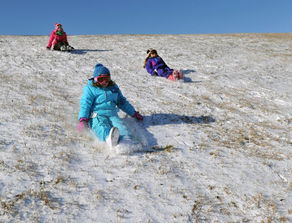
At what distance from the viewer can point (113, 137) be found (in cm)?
500

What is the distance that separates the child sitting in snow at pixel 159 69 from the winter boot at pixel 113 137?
232 inches

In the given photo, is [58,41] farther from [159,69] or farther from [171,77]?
[171,77]

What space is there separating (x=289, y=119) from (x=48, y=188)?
5.84m

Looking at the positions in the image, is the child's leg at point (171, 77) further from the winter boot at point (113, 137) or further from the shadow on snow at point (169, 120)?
the winter boot at point (113, 137)

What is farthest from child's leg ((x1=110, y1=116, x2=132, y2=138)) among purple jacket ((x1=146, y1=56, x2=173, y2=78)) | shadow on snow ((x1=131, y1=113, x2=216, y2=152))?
purple jacket ((x1=146, y1=56, x2=173, y2=78))

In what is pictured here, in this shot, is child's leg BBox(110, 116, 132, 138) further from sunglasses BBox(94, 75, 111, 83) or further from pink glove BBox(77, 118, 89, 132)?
sunglasses BBox(94, 75, 111, 83)

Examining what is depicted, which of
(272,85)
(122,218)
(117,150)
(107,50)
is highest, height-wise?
(107,50)

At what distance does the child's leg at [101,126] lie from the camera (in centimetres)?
531

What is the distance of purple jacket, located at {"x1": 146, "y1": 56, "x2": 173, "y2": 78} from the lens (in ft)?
36.6

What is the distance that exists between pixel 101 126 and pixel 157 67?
6.42 metres

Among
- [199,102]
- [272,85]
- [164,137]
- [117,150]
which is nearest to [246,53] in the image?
[272,85]

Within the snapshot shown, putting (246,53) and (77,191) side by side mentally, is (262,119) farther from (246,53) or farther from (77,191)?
(246,53)

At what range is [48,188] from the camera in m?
3.92

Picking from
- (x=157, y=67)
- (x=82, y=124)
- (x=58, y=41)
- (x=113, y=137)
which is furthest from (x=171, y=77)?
(x=58, y=41)
